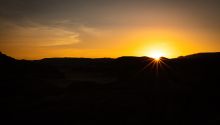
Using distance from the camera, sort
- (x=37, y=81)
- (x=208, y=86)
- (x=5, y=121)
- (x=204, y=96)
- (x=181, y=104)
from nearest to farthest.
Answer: (x=5, y=121) < (x=181, y=104) < (x=204, y=96) < (x=208, y=86) < (x=37, y=81)

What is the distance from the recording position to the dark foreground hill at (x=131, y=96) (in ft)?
35.3

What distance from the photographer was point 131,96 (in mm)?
13125

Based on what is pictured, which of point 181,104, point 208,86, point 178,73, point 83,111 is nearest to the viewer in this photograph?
point 83,111

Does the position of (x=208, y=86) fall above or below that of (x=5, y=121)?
above

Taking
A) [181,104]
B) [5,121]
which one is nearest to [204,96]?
[181,104]

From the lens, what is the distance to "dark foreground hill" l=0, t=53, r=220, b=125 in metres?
10.8

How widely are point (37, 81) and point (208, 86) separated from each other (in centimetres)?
1264

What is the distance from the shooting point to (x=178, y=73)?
16.5 metres

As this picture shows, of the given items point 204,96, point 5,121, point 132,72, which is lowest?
point 5,121

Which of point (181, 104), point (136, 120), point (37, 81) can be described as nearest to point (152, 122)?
point (136, 120)

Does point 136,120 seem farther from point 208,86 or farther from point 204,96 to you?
point 208,86

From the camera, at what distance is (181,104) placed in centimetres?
1248

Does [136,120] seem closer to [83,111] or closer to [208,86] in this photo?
[83,111]

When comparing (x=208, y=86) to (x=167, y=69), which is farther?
(x=167, y=69)
